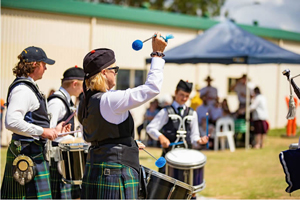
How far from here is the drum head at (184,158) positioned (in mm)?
4438

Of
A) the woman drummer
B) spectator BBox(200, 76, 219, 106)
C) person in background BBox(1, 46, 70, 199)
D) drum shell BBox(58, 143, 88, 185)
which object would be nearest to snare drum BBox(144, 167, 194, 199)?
drum shell BBox(58, 143, 88, 185)

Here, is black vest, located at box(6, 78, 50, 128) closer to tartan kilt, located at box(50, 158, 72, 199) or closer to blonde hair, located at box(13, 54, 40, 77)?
blonde hair, located at box(13, 54, 40, 77)

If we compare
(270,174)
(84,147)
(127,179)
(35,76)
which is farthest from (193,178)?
(270,174)

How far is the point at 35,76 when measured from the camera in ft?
13.0

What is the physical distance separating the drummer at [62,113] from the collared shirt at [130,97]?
4.94ft

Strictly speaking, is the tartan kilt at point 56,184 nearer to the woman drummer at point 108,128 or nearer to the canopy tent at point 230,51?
the woman drummer at point 108,128

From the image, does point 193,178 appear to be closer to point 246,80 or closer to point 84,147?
point 84,147

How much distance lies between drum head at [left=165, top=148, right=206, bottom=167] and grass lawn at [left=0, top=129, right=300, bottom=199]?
3.51 ft

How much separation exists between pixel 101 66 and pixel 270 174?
5734mm

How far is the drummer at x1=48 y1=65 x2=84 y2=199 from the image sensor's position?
4.23 meters

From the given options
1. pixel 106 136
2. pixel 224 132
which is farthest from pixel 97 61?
pixel 224 132

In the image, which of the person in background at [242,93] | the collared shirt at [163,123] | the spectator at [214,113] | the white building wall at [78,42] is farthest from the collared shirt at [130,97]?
the person in background at [242,93]

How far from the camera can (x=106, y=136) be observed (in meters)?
2.86

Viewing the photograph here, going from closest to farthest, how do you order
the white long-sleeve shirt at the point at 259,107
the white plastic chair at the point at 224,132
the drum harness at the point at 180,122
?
the drum harness at the point at 180,122
the white plastic chair at the point at 224,132
the white long-sleeve shirt at the point at 259,107
